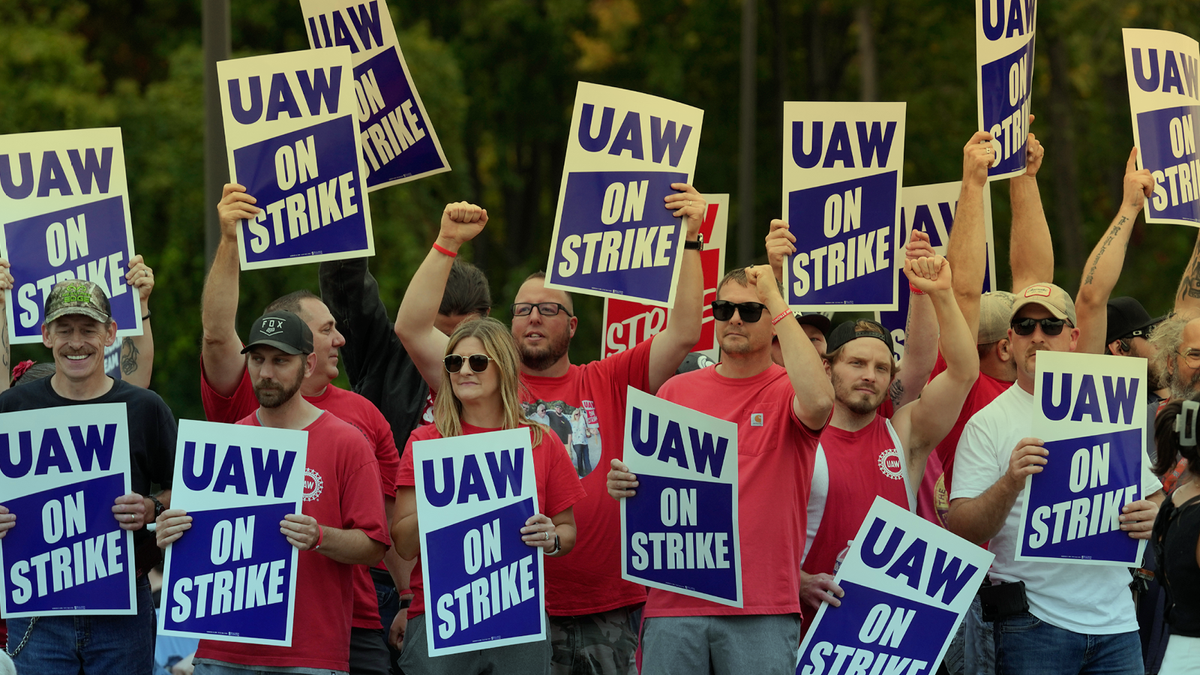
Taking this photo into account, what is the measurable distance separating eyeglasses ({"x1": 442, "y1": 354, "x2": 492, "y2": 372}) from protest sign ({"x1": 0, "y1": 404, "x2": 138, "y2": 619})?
44.4 inches

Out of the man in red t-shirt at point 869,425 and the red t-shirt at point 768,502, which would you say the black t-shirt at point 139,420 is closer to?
the red t-shirt at point 768,502

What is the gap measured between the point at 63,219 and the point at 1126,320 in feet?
15.2

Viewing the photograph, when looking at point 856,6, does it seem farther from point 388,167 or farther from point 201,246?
point 388,167

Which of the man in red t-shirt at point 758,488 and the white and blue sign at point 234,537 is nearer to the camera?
the white and blue sign at point 234,537

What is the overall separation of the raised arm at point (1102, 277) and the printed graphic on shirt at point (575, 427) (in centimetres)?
200

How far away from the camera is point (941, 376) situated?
197 inches

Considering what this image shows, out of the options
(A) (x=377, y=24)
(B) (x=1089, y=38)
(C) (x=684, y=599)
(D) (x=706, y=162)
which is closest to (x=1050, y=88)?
(B) (x=1089, y=38)

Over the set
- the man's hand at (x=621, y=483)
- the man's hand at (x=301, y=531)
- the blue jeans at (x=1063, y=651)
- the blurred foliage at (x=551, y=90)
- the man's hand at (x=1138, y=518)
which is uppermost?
the blurred foliage at (x=551, y=90)

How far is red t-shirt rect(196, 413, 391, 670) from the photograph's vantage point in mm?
4637

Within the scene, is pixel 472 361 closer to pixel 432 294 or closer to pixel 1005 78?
pixel 432 294

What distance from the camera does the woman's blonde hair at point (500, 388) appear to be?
4809 millimetres

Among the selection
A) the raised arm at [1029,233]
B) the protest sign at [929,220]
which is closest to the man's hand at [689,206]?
Result: the protest sign at [929,220]

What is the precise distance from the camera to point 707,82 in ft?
68.0

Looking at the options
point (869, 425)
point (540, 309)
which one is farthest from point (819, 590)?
point (540, 309)
